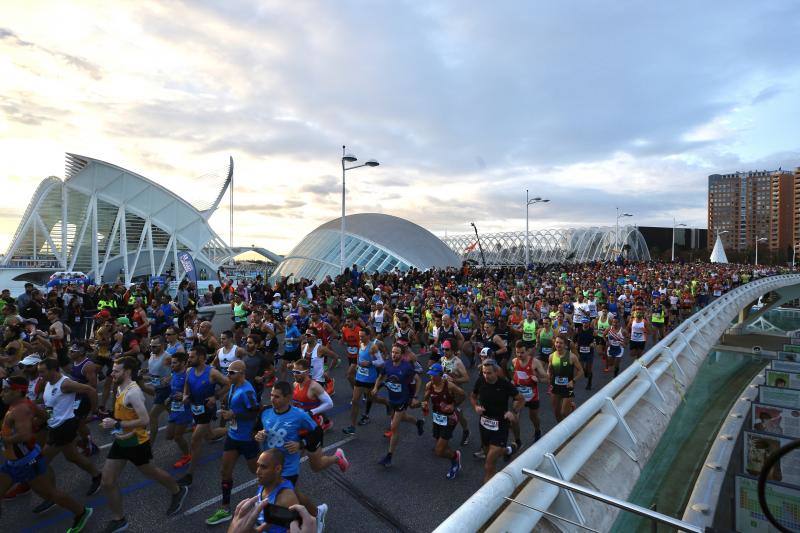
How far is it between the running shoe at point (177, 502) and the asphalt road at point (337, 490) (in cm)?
7

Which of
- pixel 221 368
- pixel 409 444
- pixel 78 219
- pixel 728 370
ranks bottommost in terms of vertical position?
pixel 728 370

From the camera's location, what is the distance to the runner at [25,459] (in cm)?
455

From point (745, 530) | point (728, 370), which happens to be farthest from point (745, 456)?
point (728, 370)

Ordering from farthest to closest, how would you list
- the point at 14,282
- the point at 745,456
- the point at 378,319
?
the point at 14,282 → the point at 378,319 → the point at 745,456

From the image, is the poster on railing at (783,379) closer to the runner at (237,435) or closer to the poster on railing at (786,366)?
the poster on railing at (786,366)

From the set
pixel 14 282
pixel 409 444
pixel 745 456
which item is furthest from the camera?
pixel 14 282

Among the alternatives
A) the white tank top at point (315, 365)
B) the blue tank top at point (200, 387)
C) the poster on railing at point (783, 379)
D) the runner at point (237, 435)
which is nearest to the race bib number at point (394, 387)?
the white tank top at point (315, 365)

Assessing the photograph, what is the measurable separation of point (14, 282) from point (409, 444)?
55.8 metres

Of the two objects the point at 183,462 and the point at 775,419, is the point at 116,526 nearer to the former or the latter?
the point at 183,462

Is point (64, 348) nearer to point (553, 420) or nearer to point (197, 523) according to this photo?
point (197, 523)

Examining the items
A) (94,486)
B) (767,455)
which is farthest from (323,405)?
(767,455)

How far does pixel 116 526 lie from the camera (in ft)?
15.4

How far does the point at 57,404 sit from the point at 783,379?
11.4 metres

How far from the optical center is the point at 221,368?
742 cm
